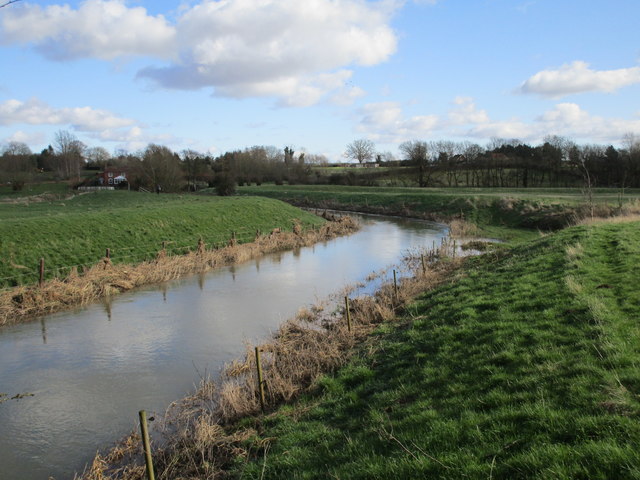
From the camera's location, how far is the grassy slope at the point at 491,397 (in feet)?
15.8

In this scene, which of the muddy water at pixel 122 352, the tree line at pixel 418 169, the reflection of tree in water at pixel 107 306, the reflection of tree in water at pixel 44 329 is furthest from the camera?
the tree line at pixel 418 169

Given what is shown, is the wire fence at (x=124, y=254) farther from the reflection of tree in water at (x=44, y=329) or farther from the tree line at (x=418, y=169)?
the tree line at (x=418, y=169)

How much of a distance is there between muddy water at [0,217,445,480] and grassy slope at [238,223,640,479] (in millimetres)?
3585

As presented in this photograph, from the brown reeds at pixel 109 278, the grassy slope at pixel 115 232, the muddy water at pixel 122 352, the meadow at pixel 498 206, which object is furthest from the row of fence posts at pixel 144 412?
the meadow at pixel 498 206

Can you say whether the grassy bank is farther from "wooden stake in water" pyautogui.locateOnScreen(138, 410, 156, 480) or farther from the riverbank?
"wooden stake in water" pyautogui.locateOnScreen(138, 410, 156, 480)

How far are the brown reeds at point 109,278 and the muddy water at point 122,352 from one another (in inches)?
28.4

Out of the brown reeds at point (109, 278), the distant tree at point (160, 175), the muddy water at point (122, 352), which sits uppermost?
the distant tree at point (160, 175)

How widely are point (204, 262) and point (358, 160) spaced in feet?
362

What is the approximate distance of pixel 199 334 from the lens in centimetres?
1370

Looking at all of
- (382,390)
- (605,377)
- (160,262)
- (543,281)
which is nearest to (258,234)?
(160,262)

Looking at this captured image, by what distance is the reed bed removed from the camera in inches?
281

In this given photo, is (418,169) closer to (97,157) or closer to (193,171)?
(193,171)

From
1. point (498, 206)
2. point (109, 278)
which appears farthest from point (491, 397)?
point (498, 206)

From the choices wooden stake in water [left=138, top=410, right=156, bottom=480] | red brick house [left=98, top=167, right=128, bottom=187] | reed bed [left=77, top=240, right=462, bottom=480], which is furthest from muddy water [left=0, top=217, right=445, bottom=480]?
red brick house [left=98, top=167, right=128, bottom=187]
